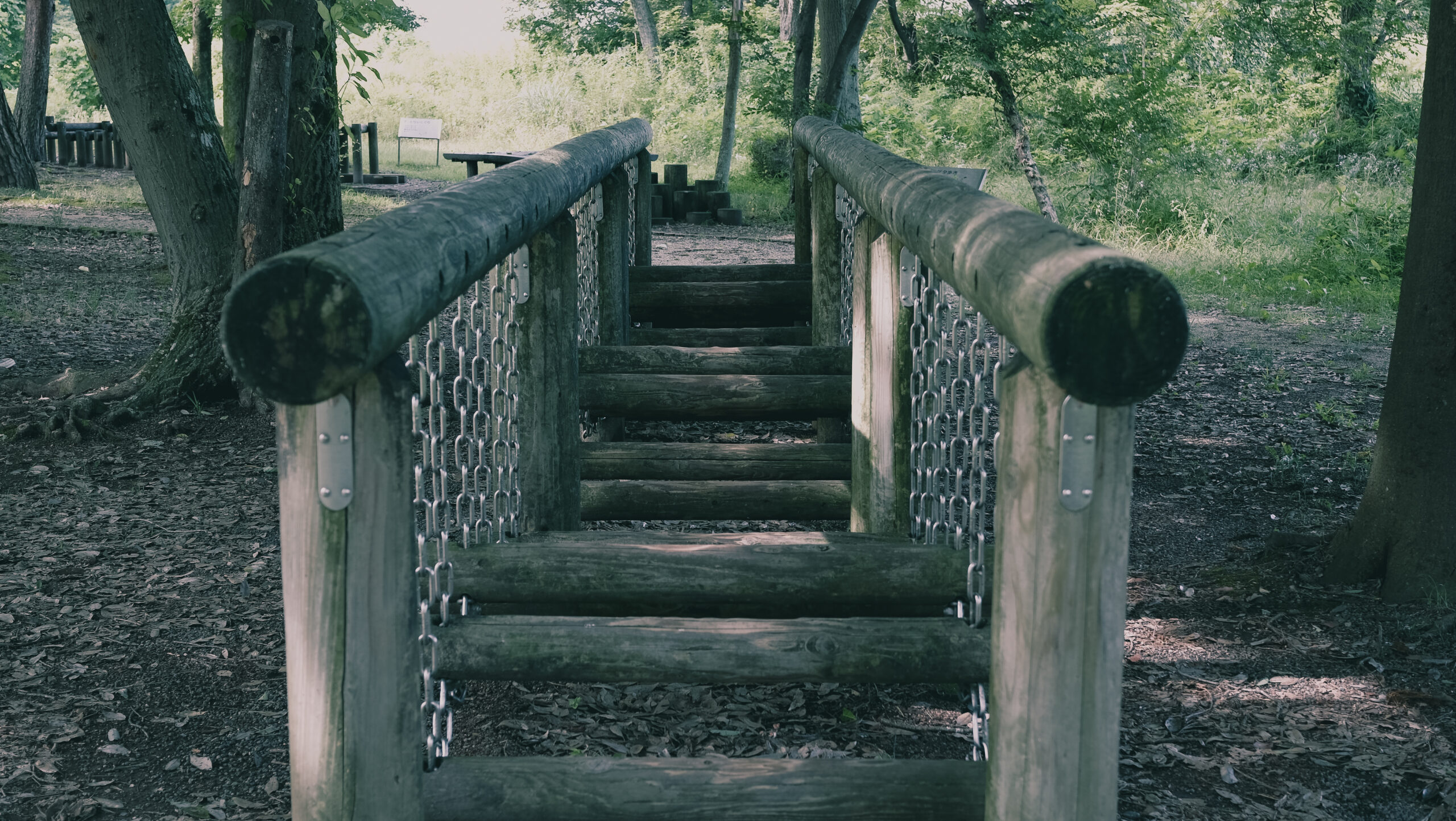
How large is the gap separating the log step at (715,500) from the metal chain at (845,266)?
74cm

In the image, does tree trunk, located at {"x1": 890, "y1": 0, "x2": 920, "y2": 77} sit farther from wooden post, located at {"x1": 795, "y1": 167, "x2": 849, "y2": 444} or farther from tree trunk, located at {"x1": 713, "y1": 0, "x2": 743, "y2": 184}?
wooden post, located at {"x1": 795, "y1": 167, "x2": 849, "y2": 444}

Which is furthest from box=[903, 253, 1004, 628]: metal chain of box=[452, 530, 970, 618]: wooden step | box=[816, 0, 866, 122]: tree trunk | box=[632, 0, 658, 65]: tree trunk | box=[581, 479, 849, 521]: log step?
box=[632, 0, 658, 65]: tree trunk

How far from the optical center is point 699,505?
14.8ft

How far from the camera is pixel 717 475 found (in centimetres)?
470

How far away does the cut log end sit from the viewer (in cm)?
146

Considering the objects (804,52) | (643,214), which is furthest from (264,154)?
(804,52)

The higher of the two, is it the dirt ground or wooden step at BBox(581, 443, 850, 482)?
wooden step at BBox(581, 443, 850, 482)

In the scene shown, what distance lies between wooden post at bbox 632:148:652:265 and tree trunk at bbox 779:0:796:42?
15.1 metres

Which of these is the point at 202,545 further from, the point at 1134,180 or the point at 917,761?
the point at 1134,180

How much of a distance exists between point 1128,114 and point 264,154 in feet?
37.4

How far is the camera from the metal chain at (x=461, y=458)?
235cm

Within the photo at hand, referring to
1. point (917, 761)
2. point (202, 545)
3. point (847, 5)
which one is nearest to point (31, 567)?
point (202, 545)

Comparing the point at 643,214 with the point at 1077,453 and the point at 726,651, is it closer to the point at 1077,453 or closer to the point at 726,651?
the point at 726,651

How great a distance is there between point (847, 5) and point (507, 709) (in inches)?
467
